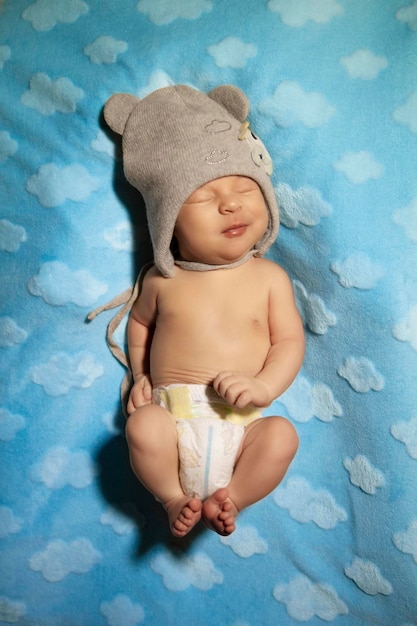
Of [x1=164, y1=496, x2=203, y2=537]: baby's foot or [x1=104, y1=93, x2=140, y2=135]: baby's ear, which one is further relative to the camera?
[x1=104, y1=93, x2=140, y2=135]: baby's ear

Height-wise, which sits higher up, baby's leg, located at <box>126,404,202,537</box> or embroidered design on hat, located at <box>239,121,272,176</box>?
embroidered design on hat, located at <box>239,121,272,176</box>

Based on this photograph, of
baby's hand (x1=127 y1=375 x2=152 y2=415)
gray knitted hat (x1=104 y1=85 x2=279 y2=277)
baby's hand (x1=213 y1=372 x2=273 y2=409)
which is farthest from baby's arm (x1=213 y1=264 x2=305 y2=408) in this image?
baby's hand (x1=127 y1=375 x2=152 y2=415)

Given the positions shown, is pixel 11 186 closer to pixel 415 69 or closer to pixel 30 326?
pixel 30 326

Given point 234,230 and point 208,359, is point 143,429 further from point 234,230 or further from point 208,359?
point 234,230

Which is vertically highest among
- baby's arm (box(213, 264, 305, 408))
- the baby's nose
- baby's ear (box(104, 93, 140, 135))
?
baby's ear (box(104, 93, 140, 135))

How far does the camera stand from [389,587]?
4.74ft

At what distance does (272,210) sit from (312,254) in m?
0.14

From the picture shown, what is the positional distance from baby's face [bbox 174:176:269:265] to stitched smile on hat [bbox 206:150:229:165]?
4 centimetres

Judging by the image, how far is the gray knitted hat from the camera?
1.31m

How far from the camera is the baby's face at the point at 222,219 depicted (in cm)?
132

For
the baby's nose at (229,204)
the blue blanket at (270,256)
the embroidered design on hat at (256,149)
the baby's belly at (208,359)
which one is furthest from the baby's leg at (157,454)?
the embroidered design on hat at (256,149)

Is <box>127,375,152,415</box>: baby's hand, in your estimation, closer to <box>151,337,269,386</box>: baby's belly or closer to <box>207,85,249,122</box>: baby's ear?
<box>151,337,269,386</box>: baby's belly

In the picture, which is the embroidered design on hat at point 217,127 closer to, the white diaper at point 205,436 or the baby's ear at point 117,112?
the baby's ear at point 117,112

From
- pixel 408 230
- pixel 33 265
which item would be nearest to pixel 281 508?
pixel 408 230
